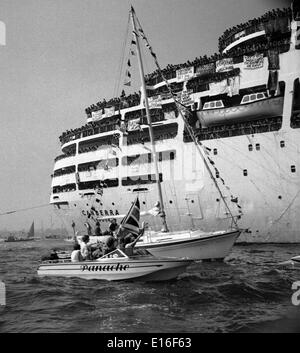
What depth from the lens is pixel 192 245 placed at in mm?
17641

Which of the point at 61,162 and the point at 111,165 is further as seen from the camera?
the point at 61,162

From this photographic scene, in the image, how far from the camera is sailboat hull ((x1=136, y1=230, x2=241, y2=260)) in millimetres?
17484

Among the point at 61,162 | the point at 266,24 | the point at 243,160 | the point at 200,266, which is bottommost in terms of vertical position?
the point at 200,266

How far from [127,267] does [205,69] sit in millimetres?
23013

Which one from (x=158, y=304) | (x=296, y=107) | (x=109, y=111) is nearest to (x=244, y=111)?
(x=296, y=107)

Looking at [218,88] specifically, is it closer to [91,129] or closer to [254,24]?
[254,24]

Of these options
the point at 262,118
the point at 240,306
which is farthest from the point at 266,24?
the point at 240,306

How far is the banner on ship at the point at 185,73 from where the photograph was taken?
1207 inches

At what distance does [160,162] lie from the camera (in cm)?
2920

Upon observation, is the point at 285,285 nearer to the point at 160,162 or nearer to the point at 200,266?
the point at 200,266

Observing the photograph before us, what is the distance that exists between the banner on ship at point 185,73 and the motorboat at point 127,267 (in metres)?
22.0


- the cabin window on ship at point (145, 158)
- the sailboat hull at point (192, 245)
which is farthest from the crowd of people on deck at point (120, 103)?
the sailboat hull at point (192, 245)

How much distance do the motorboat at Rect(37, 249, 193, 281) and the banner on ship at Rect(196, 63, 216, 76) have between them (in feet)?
71.1

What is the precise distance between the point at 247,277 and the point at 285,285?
78.4 inches
